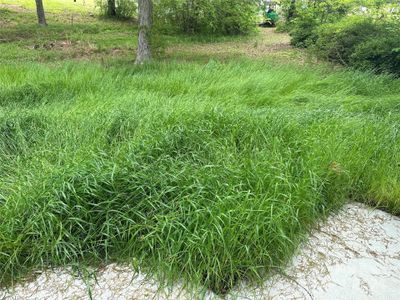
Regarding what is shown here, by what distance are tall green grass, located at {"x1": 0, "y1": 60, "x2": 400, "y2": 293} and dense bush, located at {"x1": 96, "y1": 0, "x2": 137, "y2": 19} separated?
32.0ft

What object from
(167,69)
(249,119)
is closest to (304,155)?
(249,119)

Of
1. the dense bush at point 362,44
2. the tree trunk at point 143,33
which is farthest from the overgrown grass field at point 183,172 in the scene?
the tree trunk at point 143,33

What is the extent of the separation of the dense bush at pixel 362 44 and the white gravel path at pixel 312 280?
447 centimetres

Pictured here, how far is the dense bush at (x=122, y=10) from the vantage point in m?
13.4

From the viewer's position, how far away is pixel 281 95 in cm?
491

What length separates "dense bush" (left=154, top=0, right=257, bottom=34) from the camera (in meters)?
11.2

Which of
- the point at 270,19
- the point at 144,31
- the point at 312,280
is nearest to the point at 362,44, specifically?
the point at 144,31

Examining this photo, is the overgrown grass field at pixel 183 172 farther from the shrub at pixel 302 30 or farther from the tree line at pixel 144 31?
the shrub at pixel 302 30

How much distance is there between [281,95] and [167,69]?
2.20 m

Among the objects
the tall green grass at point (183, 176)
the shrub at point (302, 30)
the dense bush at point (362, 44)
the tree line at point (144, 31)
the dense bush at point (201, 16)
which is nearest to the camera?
the tall green grass at point (183, 176)

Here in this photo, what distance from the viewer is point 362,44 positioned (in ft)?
21.8

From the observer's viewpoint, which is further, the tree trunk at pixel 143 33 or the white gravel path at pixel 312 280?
the tree trunk at pixel 143 33

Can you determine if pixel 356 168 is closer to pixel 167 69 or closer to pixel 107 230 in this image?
pixel 107 230

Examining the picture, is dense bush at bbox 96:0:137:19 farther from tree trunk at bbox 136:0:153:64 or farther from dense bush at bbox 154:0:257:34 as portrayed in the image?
tree trunk at bbox 136:0:153:64
